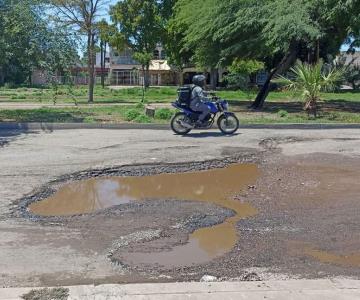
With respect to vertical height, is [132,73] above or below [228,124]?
above

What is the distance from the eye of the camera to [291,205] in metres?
7.45

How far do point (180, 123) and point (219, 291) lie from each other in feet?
35.2

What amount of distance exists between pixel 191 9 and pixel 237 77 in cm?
1292

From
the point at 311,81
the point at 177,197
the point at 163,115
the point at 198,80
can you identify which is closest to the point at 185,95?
the point at 198,80

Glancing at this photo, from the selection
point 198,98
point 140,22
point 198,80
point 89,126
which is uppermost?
point 140,22

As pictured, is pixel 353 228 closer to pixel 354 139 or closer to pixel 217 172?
pixel 217 172

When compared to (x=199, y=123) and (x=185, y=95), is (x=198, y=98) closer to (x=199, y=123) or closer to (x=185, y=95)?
(x=185, y=95)

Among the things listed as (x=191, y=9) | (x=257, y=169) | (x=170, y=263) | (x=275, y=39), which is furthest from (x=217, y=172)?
(x=191, y=9)

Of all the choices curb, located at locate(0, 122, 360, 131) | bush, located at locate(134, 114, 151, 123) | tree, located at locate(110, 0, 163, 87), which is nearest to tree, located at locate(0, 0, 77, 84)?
curb, located at locate(0, 122, 360, 131)

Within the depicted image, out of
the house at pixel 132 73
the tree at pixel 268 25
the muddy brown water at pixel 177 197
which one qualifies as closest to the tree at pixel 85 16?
the tree at pixel 268 25

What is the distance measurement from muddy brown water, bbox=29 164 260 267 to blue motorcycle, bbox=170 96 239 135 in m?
4.49

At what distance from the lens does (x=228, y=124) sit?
15203 millimetres

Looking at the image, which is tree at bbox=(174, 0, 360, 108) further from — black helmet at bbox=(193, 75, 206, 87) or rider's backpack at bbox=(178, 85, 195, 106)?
rider's backpack at bbox=(178, 85, 195, 106)

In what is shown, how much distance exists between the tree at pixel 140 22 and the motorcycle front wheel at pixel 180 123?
3480 cm
